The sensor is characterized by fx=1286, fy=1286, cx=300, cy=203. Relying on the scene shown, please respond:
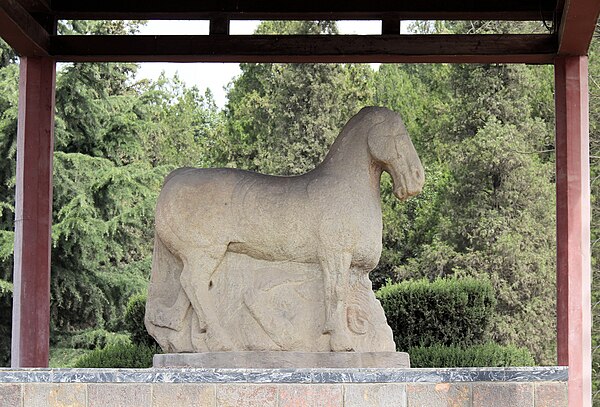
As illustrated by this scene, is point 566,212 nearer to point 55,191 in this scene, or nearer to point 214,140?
point 55,191

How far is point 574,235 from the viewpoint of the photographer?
945 centimetres

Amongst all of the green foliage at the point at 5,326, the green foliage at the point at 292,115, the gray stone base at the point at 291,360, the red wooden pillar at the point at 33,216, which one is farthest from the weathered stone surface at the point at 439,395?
the green foliage at the point at 292,115

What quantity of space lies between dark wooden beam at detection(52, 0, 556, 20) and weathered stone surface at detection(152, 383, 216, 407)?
378cm

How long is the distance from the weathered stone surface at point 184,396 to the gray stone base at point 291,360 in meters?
0.69

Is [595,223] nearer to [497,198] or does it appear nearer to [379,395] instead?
[497,198]

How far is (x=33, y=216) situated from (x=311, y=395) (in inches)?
135

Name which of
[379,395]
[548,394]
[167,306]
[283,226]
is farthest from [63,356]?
[548,394]

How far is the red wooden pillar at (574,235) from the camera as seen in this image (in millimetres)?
9328

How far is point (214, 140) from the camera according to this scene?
90.0 ft

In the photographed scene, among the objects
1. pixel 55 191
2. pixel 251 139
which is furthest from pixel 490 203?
pixel 55 191

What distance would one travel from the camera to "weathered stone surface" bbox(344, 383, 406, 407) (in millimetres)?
7426

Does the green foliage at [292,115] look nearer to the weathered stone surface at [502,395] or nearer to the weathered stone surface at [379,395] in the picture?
the weathered stone surface at [379,395]

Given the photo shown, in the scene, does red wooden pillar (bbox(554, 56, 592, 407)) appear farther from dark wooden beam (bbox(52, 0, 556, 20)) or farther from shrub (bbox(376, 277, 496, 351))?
shrub (bbox(376, 277, 496, 351))

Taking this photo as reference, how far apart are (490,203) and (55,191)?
8.70m
